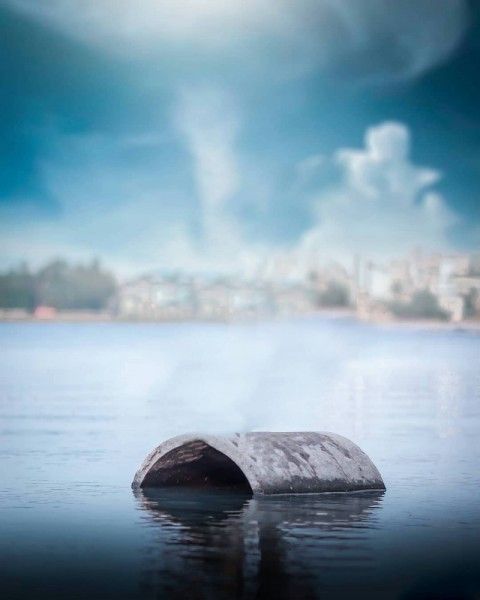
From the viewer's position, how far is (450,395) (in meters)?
34.0

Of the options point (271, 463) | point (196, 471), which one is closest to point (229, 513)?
point (271, 463)

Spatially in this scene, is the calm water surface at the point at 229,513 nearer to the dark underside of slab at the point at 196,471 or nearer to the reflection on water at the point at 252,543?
the reflection on water at the point at 252,543

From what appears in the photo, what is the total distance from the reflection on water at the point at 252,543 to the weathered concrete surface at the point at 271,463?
143mm

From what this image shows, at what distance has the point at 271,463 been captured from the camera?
1371cm

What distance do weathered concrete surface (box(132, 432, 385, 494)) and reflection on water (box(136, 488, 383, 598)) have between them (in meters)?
0.14

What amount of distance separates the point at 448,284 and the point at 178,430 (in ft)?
190

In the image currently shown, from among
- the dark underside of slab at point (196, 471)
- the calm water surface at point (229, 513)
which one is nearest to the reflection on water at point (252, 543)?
the calm water surface at point (229, 513)

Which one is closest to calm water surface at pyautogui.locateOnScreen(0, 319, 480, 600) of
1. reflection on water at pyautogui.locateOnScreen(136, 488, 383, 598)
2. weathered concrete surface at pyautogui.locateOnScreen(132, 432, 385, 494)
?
reflection on water at pyautogui.locateOnScreen(136, 488, 383, 598)

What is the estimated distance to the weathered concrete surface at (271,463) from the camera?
44.6 feet

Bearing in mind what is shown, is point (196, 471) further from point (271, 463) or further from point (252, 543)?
point (252, 543)

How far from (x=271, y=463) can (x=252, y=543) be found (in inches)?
93.9

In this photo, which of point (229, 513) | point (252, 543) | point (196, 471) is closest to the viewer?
point (252, 543)

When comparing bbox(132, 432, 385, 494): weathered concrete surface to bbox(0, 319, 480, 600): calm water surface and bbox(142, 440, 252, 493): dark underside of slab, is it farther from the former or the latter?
bbox(0, 319, 480, 600): calm water surface

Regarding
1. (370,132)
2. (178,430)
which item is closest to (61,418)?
(178,430)
